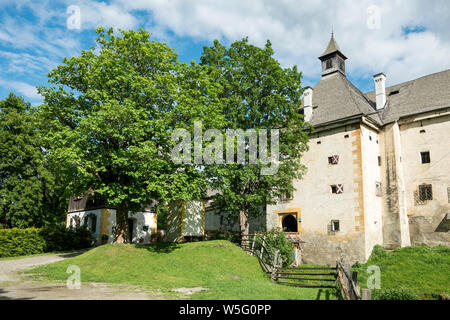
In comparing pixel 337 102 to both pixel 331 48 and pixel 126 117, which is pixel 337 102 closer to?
pixel 331 48

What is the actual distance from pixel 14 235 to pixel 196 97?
55.3 ft

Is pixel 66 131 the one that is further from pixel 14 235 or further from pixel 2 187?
pixel 2 187

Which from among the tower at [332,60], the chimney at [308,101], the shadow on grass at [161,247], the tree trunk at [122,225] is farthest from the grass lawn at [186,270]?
the tower at [332,60]

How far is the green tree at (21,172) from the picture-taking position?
91.3 ft

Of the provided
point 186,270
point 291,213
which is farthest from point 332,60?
point 186,270

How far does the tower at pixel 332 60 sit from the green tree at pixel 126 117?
45.9ft

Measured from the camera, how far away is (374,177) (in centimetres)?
2342

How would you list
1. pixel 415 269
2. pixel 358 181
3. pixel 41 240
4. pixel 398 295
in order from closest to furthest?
1. pixel 398 295
2. pixel 415 269
3. pixel 358 181
4. pixel 41 240

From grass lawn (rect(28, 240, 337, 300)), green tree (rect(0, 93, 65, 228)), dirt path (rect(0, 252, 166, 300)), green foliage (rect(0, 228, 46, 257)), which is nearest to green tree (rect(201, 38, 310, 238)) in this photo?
grass lawn (rect(28, 240, 337, 300))

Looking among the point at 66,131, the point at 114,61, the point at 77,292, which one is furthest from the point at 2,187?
the point at 77,292

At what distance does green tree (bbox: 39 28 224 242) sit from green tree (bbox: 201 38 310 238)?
2.56 m

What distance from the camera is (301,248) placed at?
78.3 ft

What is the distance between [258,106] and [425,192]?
13008 mm

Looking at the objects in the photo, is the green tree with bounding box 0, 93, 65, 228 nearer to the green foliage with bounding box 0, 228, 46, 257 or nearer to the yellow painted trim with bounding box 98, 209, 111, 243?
the green foliage with bounding box 0, 228, 46, 257
